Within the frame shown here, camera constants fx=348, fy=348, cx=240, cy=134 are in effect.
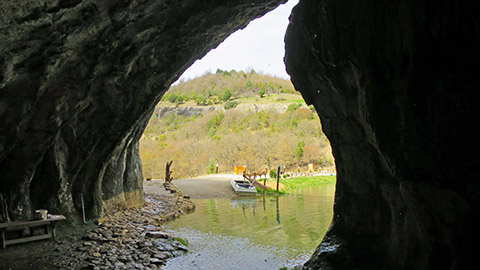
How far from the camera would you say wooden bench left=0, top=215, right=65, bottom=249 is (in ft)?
26.4

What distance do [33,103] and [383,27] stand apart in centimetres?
760

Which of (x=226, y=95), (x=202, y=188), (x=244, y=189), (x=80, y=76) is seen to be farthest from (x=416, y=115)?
(x=226, y=95)

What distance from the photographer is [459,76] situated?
3.52 m

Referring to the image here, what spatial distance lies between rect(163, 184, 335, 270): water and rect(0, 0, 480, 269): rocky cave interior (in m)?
2.56

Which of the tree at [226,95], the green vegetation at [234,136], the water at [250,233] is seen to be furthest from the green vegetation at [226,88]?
the water at [250,233]

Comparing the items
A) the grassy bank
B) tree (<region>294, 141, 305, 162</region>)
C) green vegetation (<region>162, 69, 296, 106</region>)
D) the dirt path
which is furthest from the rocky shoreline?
green vegetation (<region>162, 69, 296, 106</region>)

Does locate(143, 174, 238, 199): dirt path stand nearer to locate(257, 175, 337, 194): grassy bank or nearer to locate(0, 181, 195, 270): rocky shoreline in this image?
locate(257, 175, 337, 194): grassy bank

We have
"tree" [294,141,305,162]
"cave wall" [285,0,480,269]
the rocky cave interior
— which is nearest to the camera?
"cave wall" [285,0,480,269]

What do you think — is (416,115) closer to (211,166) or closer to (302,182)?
Answer: (302,182)

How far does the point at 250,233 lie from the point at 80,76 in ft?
24.7

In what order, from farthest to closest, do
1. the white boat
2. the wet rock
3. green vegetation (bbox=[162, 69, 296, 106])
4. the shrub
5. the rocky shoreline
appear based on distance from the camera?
green vegetation (bbox=[162, 69, 296, 106]), the shrub, the white boat, the wet rock, the rocky shoreline

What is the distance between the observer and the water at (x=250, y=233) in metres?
8.87

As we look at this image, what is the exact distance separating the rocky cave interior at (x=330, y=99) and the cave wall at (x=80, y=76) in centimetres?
3

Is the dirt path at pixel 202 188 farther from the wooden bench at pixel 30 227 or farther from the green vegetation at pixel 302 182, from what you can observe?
the wooden bench at pixel 30 227
